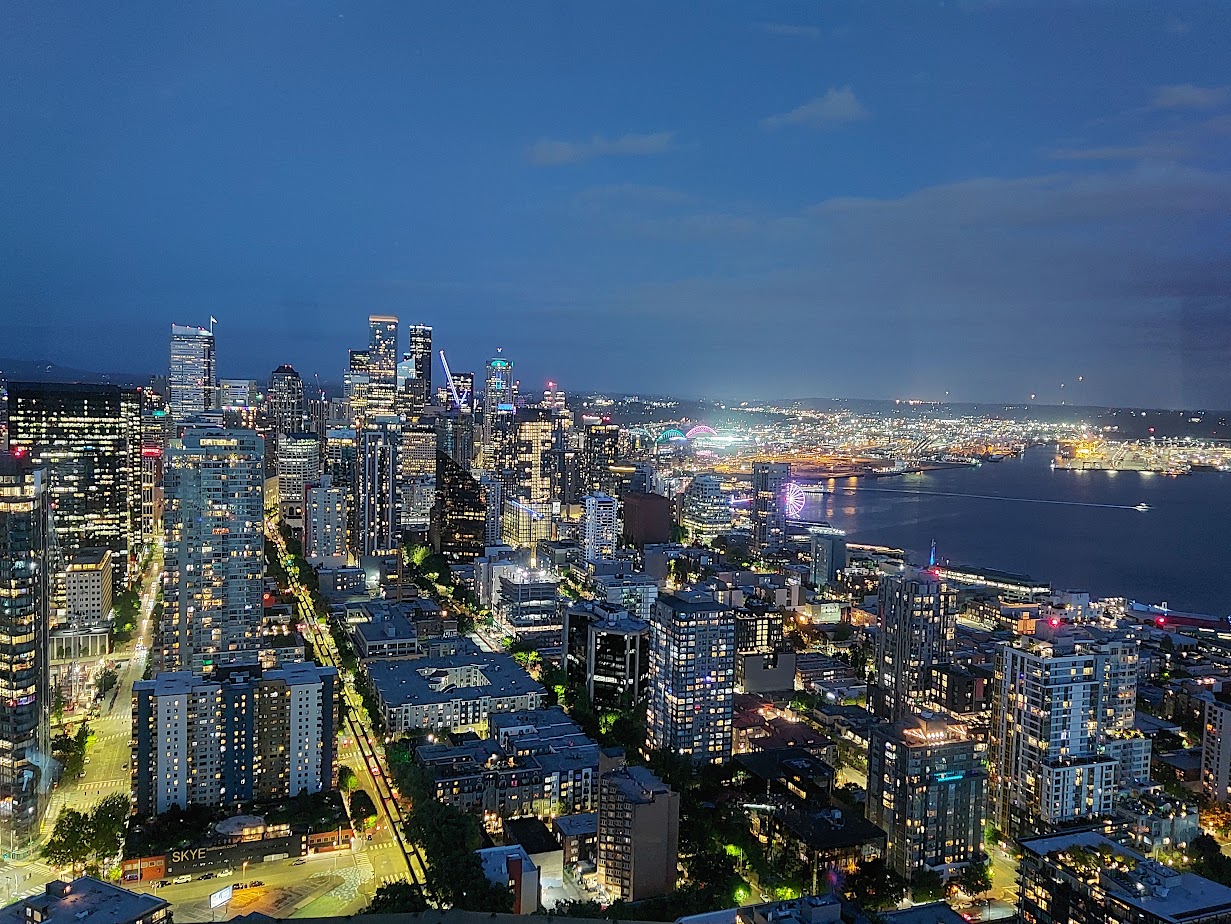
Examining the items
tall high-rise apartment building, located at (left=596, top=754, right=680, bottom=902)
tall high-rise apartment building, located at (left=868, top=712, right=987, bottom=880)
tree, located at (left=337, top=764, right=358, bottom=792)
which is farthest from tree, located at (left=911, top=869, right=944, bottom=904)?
tree, located at (left=337, top=764, right=358, bottom=792)

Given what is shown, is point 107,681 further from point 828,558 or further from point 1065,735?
point 828,558

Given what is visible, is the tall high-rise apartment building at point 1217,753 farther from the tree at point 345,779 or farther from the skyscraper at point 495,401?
the skyscraper at point 495,401

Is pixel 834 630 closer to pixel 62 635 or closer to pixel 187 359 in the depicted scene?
pixel 62 635

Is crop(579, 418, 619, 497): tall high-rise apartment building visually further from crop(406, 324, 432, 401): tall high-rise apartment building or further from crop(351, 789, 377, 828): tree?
crop(351, 789, 377, 828): tree

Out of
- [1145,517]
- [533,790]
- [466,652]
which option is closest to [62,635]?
[466,652]

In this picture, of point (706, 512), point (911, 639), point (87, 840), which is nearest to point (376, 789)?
point (87, 840)

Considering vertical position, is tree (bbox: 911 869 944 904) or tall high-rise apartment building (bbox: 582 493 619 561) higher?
tall high-rise apartment building (bbox: 582 493 619 561)
